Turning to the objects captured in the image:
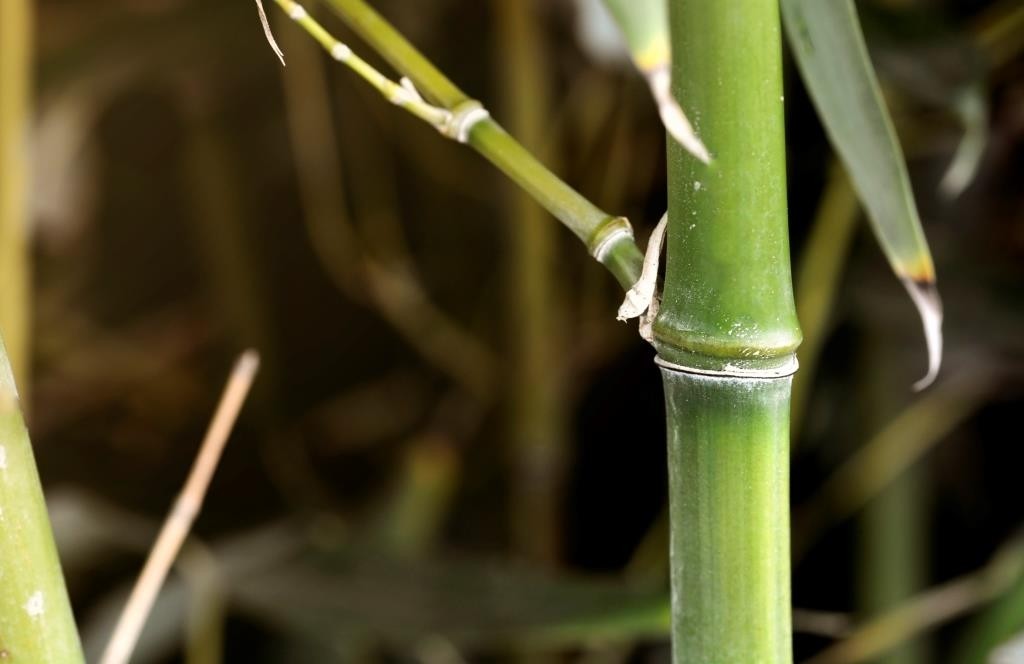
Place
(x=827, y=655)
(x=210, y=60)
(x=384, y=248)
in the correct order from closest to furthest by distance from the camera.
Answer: (x=827, y=655) < (x=210, y=60) < (x=384, y=248)

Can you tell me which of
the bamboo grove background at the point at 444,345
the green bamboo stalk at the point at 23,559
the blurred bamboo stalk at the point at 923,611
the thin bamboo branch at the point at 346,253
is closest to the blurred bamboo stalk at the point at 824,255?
the bamboo grove background at the point at 444,345

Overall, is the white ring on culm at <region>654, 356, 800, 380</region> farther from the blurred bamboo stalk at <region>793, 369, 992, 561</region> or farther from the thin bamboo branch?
the thin bamboo branch

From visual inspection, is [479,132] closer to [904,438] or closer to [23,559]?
[23,559]

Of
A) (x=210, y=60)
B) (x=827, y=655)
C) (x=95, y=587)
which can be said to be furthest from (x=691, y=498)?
(x=95, y=587)

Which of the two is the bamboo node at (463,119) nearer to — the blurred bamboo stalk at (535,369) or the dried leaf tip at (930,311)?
the dried leaf tip at (930,311)

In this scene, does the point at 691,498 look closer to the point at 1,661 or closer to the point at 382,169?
the point at 1,661

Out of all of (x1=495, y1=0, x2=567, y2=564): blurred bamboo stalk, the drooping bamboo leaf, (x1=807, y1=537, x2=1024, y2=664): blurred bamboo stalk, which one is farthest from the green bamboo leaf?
(x1=495, y1=0, x2=567, y2=564): blurred bamboo stalk

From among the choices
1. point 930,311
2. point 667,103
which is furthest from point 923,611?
point 667,103
